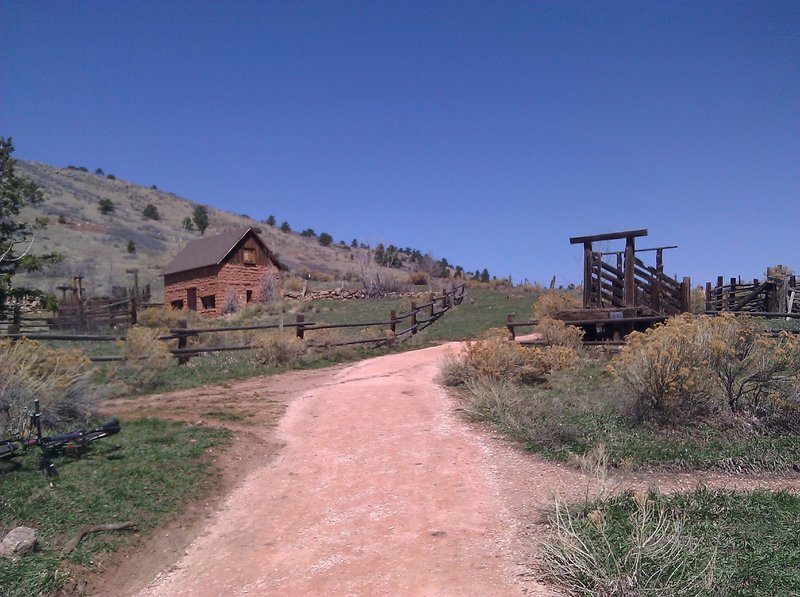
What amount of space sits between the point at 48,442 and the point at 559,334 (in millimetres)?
11118

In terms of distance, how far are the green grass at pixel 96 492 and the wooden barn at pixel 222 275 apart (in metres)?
28.0

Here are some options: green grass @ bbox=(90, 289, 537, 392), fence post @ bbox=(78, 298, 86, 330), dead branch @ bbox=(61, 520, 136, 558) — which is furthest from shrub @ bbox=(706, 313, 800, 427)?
fence post @ bbox=(78, 298, 86, 330)

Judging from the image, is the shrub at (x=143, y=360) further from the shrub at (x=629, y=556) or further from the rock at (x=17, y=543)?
the shrub at (x=629, y=556)

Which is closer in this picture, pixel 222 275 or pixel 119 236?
pixel 222 275

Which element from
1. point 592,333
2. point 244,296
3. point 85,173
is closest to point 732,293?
point 592,333

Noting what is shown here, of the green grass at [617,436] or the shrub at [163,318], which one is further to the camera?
the shrub at [163,318]

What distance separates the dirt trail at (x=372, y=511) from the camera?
474 cm

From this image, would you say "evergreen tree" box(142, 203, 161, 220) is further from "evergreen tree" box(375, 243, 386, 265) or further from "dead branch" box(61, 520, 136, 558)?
"dead branch" box(61, 520, 136, 558)

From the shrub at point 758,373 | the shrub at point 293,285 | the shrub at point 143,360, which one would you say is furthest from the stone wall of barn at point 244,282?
the shrub at point 758,373

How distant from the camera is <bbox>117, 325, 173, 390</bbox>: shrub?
41.2 ft

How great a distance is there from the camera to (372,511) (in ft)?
19.8

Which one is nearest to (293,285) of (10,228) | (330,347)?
(10,228)

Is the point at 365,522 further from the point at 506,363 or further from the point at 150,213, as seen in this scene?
the point at 150,213

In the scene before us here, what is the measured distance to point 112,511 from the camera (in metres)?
5.96
